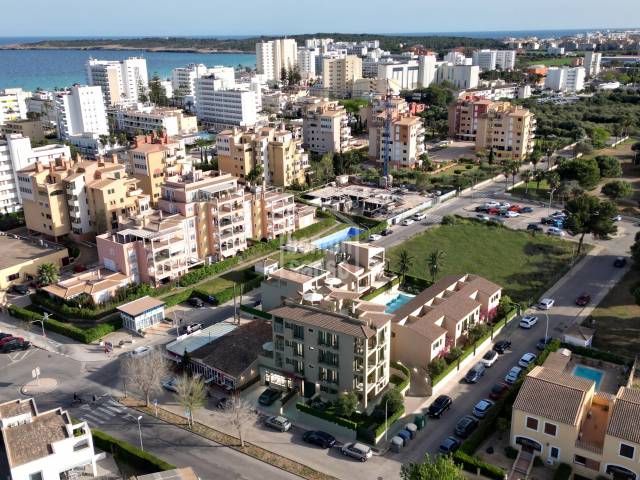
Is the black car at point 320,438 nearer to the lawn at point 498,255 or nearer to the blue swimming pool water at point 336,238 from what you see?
the lawn at point 498,255

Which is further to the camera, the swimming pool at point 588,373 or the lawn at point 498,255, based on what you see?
the lawn at point 498,255

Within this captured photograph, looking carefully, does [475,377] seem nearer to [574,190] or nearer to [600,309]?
[600,309]

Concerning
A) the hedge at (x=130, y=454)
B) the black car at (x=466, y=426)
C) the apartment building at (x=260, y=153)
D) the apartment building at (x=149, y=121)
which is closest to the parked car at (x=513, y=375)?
the black car at (x=466, y=426)

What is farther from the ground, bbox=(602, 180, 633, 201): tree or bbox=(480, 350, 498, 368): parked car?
bbox=(602, 180, 633, 201): tree

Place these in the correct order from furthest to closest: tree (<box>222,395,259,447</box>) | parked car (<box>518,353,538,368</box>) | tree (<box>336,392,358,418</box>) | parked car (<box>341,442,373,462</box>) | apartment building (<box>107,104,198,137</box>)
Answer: apartment building (<box>107,104,198,137</box>), parked car (<box>518,353,538,368</box>), tree (<box>336,392,358,418</box>), tree (<box>222,395,259,447</box>), parked car (<box>341,442,373,462</box>)

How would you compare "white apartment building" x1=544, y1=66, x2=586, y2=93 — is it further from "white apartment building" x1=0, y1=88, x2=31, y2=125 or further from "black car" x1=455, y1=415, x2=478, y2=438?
"black car" x1=455, y1=415, x2=478, y2=438

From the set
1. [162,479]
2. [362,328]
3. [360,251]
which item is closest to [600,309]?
[360,251]

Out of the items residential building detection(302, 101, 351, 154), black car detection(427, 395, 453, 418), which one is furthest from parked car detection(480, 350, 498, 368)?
residential building detection(302, 101, 351, 154)

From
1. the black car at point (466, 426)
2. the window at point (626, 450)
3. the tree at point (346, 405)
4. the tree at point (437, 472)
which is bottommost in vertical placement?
the black car at point (466, 426)
